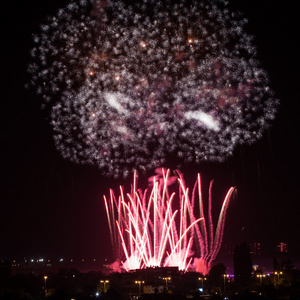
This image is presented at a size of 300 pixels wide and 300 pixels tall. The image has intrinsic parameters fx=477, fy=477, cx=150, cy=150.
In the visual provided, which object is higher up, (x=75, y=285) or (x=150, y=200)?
(x=150, y=200)

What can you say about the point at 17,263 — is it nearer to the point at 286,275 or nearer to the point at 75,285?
the point at 75,285

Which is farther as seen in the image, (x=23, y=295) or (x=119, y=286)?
(x=119, y=286)

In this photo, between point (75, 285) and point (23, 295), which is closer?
point (23, 295)

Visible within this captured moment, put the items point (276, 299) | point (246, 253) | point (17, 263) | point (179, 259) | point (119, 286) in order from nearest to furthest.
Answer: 1. point (276, 299)
2. point (179, 259)
3. point (119, 286)
4. point (246, 253)
5. point (17, 263)

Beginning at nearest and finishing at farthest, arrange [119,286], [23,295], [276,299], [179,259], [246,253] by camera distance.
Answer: [276,299]
[23,295]
[179,259]
[119,286]
[246,253]

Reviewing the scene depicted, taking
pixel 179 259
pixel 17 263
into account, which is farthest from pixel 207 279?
pixel 17 263

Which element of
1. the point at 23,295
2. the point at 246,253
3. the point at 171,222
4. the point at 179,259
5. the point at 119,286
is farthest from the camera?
the point at 246,253

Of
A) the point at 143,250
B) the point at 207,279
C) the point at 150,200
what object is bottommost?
the point at 207,279

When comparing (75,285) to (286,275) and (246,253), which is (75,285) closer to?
(246,253)

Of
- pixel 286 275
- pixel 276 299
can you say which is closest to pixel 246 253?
pixel 286 275
